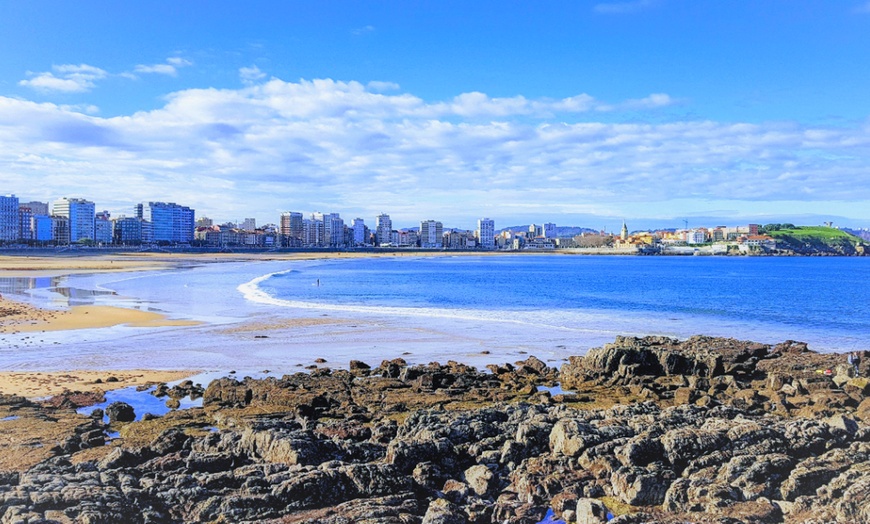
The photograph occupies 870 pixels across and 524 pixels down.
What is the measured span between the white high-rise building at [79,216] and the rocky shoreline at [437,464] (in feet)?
583

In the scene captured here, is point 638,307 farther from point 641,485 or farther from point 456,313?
point 641,485

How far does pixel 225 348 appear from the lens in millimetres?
19922

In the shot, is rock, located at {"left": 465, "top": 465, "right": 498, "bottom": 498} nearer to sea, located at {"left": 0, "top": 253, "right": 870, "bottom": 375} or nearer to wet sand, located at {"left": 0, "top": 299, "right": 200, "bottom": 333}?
sea, located at {"left": 0, "top": 253, "right": 870, "bottom": 375}

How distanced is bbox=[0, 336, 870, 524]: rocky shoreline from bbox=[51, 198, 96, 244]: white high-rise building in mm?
177551

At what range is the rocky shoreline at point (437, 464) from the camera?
23.2ft

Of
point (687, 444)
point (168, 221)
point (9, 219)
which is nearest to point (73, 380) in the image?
point (687, 444)

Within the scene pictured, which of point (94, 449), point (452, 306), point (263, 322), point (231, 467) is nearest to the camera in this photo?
point (231, 467)

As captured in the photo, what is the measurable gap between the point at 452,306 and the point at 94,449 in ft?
86.2

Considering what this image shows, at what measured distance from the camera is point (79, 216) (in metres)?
172

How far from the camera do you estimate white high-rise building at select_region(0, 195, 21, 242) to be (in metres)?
150

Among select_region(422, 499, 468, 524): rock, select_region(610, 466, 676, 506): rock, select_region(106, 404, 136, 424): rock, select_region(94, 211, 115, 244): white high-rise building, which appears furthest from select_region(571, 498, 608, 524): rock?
select_region(94, 211, 115, 244): white high-rise building

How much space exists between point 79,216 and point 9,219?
2100cm

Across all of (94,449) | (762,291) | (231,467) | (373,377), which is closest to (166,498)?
(231,467)

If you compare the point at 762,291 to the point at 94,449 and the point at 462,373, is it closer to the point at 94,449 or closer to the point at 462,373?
the point at 462,373
